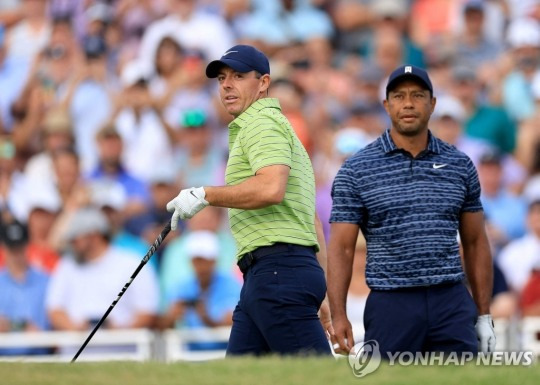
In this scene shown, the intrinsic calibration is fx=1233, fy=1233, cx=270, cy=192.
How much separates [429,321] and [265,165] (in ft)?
3.99

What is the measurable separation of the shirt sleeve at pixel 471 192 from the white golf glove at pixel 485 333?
2.08 feet

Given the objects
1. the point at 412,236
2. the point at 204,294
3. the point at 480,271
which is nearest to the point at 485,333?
the point at 480,271

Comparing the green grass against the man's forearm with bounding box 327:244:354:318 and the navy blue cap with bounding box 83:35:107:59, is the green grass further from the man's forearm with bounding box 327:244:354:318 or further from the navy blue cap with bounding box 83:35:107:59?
the navy blue cap with bounding box 83:35:107:59

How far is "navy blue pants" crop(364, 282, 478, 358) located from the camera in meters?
6.53

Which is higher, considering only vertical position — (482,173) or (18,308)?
(482,173)

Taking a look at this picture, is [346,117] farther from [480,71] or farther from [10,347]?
[10,347]

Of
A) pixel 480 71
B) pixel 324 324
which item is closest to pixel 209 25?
Result: pixel 480 71

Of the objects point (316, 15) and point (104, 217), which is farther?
point (316, 15)

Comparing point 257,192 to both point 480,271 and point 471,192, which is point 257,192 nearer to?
point 471,192

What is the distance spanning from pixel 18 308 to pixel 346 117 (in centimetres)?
385

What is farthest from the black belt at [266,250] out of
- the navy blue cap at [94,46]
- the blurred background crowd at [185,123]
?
the navy blue cap at [94,46]

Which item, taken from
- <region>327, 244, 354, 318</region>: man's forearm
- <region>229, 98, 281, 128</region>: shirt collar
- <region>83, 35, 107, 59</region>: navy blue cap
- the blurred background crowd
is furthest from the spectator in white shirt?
<region>229, 98, 281, 128</region>: shirt collar

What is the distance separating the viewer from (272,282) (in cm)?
636

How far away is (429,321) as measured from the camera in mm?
6535
